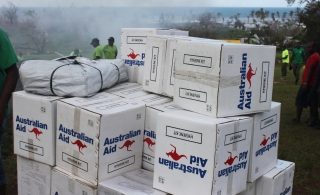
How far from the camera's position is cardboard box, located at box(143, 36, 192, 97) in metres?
3.03

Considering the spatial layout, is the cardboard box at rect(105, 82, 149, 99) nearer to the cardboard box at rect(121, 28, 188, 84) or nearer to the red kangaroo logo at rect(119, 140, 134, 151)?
the cardboard box at rect(121, 28, 188, 84)

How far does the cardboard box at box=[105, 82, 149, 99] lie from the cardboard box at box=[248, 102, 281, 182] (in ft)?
2.67

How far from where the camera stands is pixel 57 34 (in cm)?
1622

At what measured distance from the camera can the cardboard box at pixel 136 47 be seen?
351 cm

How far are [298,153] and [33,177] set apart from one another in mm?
3923

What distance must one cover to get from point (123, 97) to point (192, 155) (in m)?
0.80

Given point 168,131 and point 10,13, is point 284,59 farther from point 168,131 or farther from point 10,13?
point 168,131

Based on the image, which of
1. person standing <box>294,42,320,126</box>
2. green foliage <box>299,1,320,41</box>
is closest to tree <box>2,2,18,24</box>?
person standing <box>294,42,320,126</box>

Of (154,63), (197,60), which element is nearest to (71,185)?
(154,63)

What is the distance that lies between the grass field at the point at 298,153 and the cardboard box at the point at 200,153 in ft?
7.02

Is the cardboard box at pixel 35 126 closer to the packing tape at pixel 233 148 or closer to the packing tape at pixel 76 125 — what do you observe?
the packing tape at pixel 76 125

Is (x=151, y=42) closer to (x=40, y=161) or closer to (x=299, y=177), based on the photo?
(x=40, y=161)

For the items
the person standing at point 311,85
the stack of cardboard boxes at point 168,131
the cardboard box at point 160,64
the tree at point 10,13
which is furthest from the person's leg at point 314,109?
the tree at point 10,13

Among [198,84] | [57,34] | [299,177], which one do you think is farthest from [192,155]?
[57,34]
